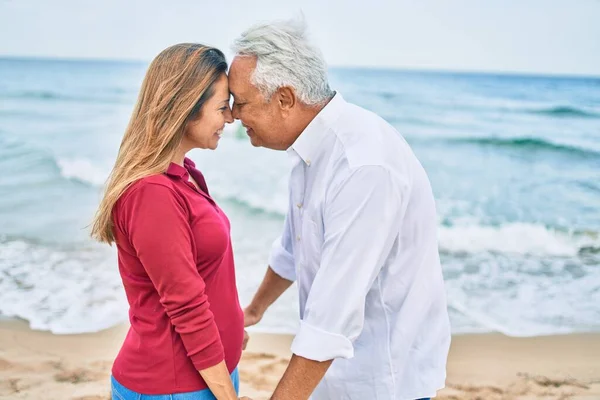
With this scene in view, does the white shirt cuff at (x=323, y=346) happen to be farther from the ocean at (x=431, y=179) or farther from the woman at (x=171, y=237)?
the ocean at (x=431, y=179)

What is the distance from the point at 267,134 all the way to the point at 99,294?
4.65 metres

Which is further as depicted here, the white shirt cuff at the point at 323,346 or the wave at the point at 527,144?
the wave at the point at 527,144

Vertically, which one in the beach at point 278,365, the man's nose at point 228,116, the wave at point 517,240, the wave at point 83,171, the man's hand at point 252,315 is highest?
the man's nose at point 228,116

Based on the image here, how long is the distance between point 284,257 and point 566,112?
16715 millimetres

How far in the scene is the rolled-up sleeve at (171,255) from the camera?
1835 mm

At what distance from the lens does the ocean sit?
6367 millimetres

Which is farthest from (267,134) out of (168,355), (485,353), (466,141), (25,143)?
(466,141)

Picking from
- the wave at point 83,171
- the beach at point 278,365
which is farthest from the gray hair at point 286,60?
the wave at point 83,171

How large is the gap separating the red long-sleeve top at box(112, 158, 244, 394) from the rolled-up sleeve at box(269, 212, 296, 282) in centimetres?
44

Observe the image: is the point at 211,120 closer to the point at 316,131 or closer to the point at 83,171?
the point at 316,131

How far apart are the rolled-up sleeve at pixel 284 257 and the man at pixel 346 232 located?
1.12 ft

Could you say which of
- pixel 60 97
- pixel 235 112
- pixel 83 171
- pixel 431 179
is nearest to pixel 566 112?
pixel 431 179

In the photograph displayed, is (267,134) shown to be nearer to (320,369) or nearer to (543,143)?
(320,369)

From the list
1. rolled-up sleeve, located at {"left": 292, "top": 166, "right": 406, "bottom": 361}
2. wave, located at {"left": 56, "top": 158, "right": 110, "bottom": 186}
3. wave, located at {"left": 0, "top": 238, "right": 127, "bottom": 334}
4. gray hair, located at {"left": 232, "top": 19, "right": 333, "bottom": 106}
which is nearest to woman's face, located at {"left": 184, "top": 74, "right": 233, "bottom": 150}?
gray hair, located at {"left": 232, "top": 19, "right": 333, "bottom": 106}
